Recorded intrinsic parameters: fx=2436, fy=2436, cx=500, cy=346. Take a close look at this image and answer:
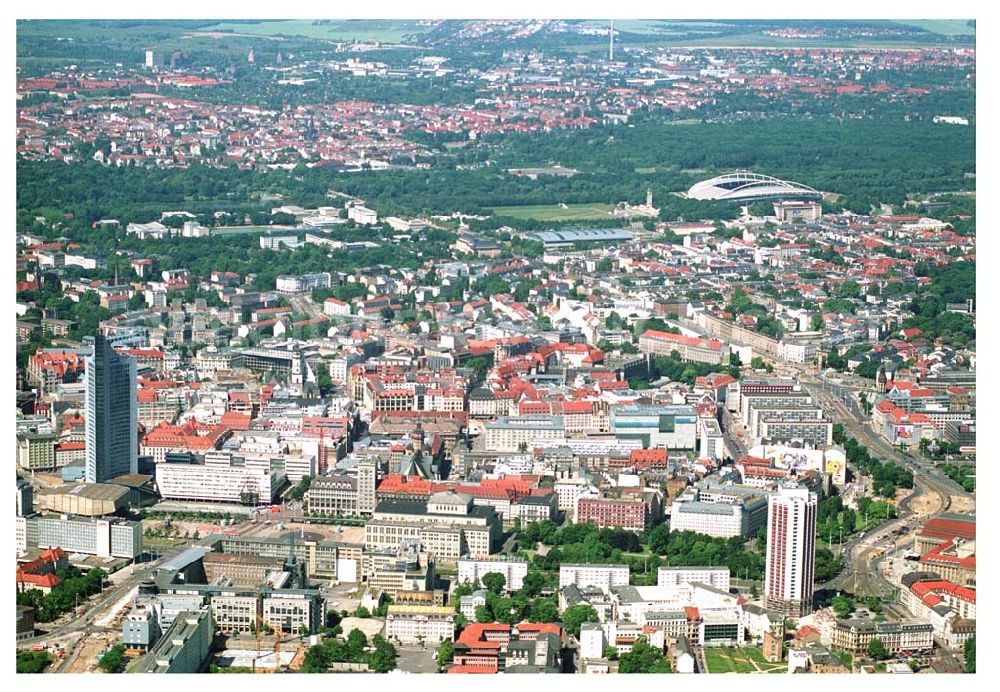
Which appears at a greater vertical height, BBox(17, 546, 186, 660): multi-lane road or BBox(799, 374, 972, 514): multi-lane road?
BBox(799, 374, 972, 514): multi-lane road

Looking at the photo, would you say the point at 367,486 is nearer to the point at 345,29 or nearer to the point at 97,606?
the point at 97,606

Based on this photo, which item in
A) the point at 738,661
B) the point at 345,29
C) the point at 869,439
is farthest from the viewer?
the point at 345,29

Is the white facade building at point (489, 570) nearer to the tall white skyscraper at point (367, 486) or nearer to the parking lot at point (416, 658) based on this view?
the parking lot at point (416, 658)

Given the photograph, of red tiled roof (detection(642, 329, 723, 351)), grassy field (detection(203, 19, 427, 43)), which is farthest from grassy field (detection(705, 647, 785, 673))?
grassy field (detection(203, 19, 427, 43))

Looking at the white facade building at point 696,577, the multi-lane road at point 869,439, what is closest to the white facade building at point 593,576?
the white facade building at point 696,577

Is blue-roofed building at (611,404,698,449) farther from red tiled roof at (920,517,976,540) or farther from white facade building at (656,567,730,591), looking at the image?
white facade building at (656,567,730,591)

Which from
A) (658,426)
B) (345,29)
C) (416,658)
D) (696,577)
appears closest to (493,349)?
(658,426)

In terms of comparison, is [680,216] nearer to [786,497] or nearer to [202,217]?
[202,217]
